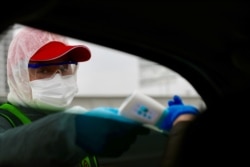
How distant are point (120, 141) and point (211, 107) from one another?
0.87 ft

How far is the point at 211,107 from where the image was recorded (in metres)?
1.09

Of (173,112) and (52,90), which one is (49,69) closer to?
(52,90)

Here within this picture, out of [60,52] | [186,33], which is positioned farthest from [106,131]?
[60,52]

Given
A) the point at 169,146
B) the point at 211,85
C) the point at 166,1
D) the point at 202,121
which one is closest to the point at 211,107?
the point at 202,121

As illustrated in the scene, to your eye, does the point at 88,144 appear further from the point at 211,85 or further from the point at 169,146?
the point at 211,85

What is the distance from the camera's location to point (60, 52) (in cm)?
Result: 215

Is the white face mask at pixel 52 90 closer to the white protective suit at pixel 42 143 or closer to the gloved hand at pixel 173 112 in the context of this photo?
the white protective suit at pixel 42 143

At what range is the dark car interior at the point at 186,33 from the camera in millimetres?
1038

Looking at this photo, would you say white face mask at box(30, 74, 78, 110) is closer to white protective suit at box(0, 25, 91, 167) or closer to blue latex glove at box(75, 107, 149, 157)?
white protective suit at box(0, 25, 91, 167)

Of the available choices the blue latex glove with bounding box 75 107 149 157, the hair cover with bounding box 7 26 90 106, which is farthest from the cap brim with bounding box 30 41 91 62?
the blue latex glove with bounding box 75 107 149 157

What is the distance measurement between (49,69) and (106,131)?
1.06 metres

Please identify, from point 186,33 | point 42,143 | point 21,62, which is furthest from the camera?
point 21,62

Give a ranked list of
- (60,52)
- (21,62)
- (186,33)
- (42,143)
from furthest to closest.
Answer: (21,62), (60,52), (42,143), (186,33)

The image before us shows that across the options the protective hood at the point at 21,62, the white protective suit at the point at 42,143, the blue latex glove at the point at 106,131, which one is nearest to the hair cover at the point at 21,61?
the protective hood at the point at 21,62
